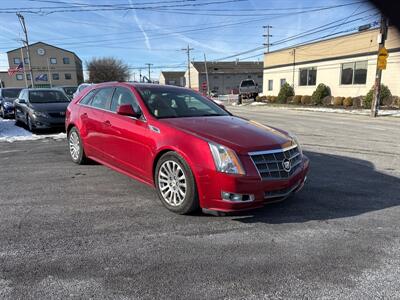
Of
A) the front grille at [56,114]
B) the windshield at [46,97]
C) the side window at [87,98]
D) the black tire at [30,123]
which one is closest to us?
the side window at [87,98]

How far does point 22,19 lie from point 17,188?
47788 mm

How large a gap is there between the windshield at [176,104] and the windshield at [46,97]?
7.69 meters

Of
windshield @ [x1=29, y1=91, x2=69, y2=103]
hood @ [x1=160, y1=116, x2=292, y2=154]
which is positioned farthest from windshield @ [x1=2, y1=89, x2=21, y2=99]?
hood @ [x1=160, y1=116, x2=292, y2=154]

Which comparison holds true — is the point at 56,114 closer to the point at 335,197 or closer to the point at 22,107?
the point at 22,107

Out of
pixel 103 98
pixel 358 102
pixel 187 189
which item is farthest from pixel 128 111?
pixel 358 102

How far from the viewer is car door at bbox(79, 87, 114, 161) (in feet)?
17.8

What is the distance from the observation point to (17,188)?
202 inches

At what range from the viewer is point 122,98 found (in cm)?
518

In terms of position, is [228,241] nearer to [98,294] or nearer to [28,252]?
[98,294]

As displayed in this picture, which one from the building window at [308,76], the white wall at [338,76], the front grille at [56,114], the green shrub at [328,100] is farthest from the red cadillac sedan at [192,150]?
the building window at [308,76]

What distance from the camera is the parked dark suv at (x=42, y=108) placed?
34.0 ft

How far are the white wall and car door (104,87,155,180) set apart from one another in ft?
59.9

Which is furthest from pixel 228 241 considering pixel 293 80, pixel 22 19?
pixel 22 19

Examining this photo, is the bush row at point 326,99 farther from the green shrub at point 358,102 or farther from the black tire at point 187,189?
the black tire at point 187,189
